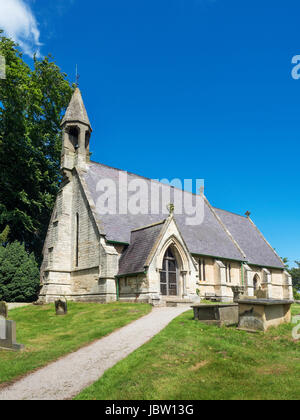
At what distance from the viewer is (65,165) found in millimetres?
28312

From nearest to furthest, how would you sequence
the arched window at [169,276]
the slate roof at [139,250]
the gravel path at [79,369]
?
1. the gravel path at [79,369]
2. the slate roof at [139,250]
3. the arched window at [169,276]

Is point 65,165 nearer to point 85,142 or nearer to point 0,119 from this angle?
point 85,142

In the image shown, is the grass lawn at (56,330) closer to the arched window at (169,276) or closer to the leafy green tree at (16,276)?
the arched window at (169,276)

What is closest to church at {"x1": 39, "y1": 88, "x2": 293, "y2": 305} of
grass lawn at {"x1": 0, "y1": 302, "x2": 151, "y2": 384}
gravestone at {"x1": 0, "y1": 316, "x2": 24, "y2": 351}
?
grass lawn at {"x1": 0, "y1": 302, "x2": 151, "y2": 384}

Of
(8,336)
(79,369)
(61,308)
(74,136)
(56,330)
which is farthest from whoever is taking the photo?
(74,136)

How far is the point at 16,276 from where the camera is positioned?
2602 cm

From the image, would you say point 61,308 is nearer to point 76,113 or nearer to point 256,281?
point 76,113

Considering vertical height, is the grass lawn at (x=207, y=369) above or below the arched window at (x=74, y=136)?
below

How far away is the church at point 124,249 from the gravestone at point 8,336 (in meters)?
9.87

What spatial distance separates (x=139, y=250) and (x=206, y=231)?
37.6ft

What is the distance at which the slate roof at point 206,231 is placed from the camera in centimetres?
2548

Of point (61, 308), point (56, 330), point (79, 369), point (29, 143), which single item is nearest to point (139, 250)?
point (61, 308)

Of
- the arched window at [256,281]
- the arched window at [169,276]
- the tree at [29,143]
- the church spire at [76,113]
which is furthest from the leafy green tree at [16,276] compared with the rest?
the arched window at [256,281]
